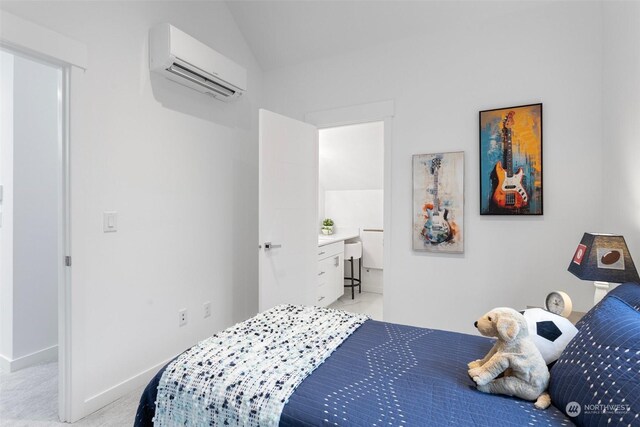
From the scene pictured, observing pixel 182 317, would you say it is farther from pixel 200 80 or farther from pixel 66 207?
pixel 200 80

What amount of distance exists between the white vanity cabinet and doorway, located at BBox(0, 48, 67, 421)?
7.81 feet

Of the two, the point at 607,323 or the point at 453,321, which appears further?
the point at 453,321

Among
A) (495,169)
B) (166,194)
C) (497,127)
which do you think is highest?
(497,127)

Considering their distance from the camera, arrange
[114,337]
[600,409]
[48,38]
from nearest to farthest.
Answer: [600,409] → [48,38] → [114,337]

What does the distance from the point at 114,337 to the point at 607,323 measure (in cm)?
248

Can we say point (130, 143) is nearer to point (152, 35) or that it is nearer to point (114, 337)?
point (152, 35)

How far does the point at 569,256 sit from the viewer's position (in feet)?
7.73

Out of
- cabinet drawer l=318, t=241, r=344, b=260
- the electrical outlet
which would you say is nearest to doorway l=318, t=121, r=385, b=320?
cabinet drawer l=318, t=241, r=344, b=260

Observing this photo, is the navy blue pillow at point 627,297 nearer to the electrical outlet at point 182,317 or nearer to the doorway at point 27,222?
the electrical outlet at point 182,317

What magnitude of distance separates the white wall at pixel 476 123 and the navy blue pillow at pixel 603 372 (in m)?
1.45

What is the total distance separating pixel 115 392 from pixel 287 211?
5.74ft

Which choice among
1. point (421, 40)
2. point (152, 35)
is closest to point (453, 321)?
point (421, 40)

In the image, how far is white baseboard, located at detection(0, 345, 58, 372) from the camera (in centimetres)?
248

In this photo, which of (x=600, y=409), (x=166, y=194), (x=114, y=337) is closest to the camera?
(x=600, y=409)
